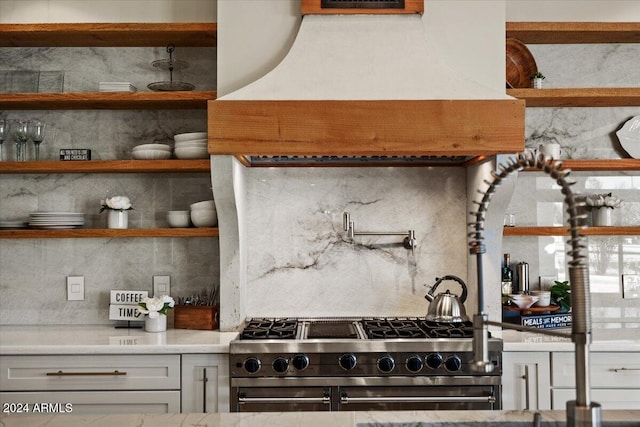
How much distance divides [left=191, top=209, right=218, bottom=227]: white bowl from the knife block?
0.42 m

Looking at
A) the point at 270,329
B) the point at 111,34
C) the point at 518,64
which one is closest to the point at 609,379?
the point at 270,329

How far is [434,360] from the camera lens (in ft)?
8.91

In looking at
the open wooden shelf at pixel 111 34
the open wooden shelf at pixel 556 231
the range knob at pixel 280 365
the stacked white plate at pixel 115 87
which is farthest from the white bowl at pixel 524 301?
the stacked white plate at pixel 115 87

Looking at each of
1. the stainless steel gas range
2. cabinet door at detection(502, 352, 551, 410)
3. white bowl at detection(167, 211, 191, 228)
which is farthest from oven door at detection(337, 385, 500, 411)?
white bowl at detection(167, 211, 191, 228)

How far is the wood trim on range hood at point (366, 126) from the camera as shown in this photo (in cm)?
278

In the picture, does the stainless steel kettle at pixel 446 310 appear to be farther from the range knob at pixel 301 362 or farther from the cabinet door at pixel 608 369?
the range knob at pixel 301 362

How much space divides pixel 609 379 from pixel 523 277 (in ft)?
2.34

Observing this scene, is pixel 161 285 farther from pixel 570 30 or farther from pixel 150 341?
pixel 570 30

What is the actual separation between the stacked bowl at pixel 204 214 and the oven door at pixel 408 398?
109cm

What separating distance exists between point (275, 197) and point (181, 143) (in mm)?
587

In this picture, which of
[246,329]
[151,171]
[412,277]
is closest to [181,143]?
[151,171]

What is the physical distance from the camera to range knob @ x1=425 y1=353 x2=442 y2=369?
107 inches

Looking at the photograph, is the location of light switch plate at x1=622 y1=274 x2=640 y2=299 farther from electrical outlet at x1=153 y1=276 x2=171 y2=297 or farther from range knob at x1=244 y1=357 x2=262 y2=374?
electrical outlet at x1=153 y1=276 x2=171 y2=297

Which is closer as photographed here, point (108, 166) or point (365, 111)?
point (365, 111)
